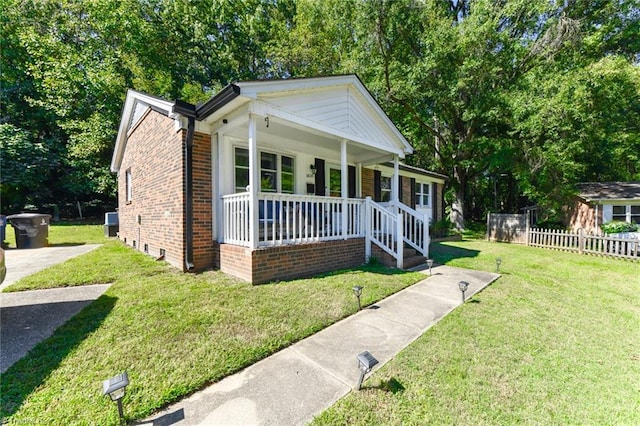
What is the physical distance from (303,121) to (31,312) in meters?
5.48

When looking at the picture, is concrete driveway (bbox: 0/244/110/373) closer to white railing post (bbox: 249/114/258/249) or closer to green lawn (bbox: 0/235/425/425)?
green lawn (bbox: 0/235/425/425)

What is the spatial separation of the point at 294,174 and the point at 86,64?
1912 cm

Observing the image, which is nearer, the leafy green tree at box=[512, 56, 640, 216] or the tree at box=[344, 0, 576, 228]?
the leafy green tree at box=[512, 56, 640, 216]

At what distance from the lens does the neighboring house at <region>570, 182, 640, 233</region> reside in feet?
46.6

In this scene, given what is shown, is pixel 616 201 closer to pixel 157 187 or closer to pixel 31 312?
pixel 157 187

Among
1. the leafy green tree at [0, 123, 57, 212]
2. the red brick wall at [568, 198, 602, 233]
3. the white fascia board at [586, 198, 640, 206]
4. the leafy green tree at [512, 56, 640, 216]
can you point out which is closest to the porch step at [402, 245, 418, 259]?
the leafy green tree at [512, 56, 640, 216]

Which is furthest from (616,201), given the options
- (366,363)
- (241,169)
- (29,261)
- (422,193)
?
(29,261)

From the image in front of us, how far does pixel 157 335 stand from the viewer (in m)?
3.02

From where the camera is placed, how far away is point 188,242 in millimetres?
5551

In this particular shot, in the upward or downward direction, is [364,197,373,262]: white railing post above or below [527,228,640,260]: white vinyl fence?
above

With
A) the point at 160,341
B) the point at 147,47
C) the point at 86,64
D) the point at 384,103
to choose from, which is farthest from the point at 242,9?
the point at 160,341

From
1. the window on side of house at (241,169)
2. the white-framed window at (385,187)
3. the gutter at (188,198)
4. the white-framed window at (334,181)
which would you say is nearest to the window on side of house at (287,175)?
the window on side of house at (241,169)

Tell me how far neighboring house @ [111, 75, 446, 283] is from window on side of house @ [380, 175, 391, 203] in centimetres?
278

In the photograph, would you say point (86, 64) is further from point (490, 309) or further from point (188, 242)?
point (490, 309)
